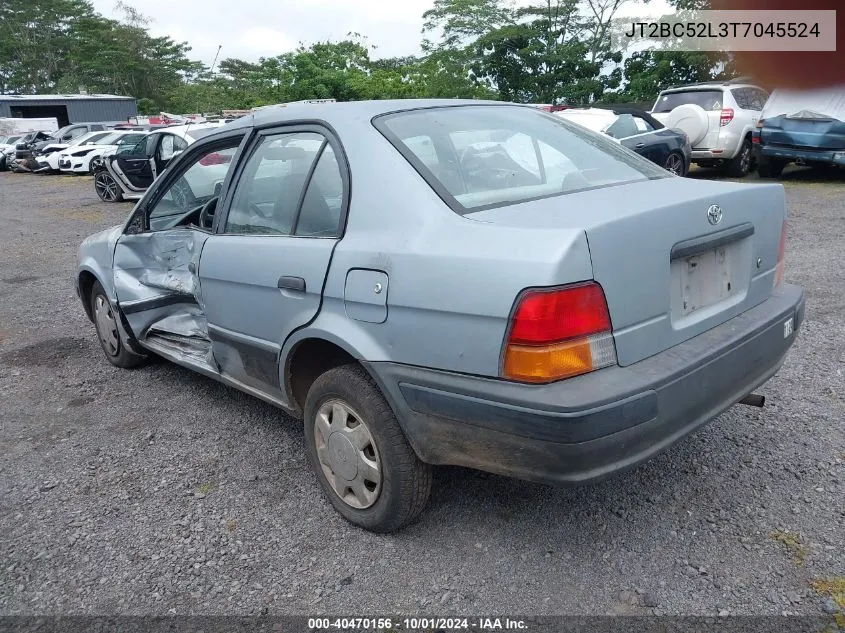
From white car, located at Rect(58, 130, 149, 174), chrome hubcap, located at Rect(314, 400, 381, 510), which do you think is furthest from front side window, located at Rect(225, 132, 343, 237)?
white car, located at Rect(58, 130, 149, 174)

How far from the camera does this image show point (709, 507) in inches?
107

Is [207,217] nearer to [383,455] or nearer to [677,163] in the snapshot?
[383,455]

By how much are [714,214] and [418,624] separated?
1719mm

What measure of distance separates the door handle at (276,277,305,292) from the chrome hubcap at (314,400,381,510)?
0.46 meters

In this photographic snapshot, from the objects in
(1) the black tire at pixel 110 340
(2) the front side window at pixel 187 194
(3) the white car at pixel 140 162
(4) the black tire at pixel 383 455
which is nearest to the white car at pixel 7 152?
(3) the white car at pixel 140 162

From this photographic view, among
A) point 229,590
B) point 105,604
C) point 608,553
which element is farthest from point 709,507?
point 105,604

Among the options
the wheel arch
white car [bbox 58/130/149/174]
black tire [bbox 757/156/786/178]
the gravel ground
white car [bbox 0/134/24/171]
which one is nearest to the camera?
the gravel ground

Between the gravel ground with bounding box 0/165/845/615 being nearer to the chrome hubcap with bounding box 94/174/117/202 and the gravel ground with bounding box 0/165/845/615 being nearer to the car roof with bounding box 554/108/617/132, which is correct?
the car roof with bounding box 554/108/617/132

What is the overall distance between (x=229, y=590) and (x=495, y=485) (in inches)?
45.5

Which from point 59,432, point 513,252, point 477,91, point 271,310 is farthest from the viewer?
point 477,91

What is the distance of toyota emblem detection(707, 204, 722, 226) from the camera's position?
2449 mm

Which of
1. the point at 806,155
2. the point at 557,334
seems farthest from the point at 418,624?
the point at 806,155

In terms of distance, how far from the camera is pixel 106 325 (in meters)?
4.69

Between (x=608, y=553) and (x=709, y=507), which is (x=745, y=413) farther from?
(x=608, y=553)
